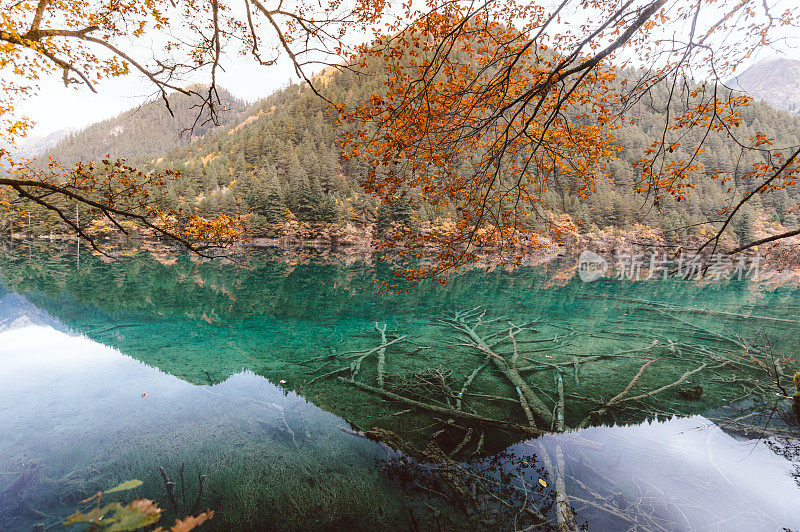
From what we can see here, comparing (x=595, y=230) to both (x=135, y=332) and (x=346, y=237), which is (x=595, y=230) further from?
(x=135, y=332)

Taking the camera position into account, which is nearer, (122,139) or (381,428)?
(381,428)

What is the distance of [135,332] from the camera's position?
10.9 metres

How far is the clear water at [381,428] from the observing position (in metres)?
4.09

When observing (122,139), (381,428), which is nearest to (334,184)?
(381,428)

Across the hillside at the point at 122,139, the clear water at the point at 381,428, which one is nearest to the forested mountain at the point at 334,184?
the clear water at the point at 381,428

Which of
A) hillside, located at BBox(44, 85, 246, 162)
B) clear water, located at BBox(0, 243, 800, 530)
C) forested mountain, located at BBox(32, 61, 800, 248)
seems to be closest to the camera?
clear water, located at BBox(0, 243, 800, 530)

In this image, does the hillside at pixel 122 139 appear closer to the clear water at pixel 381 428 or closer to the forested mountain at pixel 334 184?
the forested mountain at pixel 334 184

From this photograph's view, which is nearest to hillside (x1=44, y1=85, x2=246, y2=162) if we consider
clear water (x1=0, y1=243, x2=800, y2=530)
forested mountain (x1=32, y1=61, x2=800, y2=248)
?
forested mountain (x1=32, y1=61, x2=800, y2=248)

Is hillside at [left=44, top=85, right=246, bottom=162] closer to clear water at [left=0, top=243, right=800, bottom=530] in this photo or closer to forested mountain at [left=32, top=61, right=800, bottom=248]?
forested mountain at [left=32, top=61, right=800, bottom=248]

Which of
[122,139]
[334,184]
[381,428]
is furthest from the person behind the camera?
[122,139]

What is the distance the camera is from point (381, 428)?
18.2ft

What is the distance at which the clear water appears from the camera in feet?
13.4

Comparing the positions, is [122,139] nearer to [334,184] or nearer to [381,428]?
[334,184]

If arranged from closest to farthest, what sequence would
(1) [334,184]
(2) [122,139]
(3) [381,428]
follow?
1. (3) [381,428]
2. (1) [334,184]
3. (2) [122,139]
